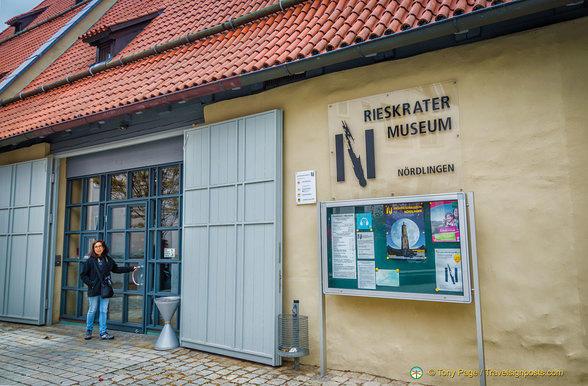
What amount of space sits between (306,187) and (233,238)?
1.34m

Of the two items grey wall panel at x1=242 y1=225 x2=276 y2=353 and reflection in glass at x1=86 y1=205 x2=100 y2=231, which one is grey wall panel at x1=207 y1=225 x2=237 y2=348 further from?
reflection in glass at x1=86 y1=205 x2=100 y2=231

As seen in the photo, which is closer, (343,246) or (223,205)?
(343,246)

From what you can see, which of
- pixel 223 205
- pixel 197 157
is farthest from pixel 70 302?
pixel 223 205

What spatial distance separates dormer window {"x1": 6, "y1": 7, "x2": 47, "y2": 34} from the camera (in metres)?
14.6

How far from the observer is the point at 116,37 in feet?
29.6

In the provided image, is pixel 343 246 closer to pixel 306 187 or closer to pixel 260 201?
pixel 306 187

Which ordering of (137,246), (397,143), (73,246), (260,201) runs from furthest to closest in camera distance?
(73,246), (137,246), (260,201), (397,143)

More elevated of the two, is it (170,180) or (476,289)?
(170,180)

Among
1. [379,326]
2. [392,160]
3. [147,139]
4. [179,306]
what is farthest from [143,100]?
[379,326]

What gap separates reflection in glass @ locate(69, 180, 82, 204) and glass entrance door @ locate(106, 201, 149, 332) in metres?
1.30

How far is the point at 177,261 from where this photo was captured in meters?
7.09

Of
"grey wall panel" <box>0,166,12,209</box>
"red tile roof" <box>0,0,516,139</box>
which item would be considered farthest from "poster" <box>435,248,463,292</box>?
"grey wall panel" <box>0,166,12,209</box>

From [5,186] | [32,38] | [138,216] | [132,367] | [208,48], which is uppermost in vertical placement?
[32,38]

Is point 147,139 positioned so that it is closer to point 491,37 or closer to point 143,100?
point 143,100
